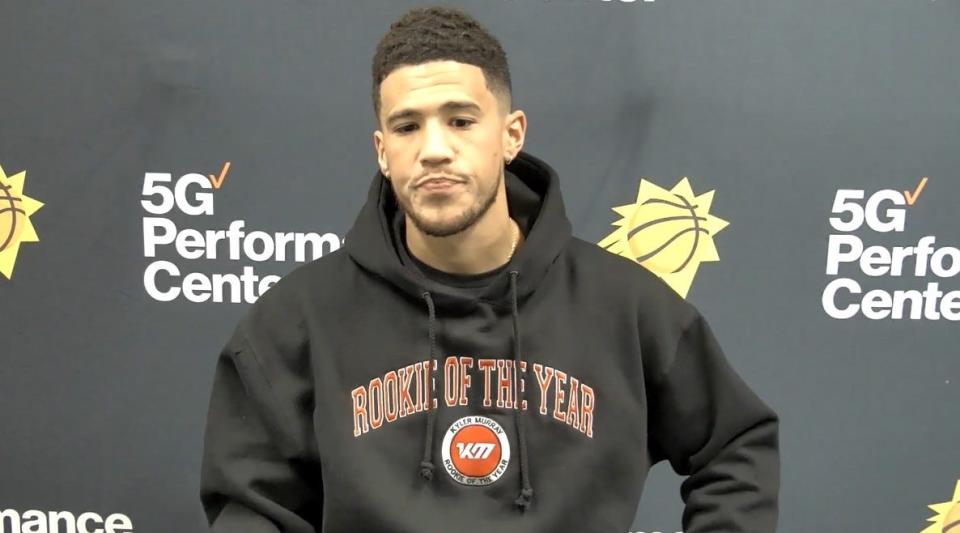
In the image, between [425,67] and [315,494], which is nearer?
[425,67]

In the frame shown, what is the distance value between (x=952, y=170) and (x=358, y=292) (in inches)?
35.7

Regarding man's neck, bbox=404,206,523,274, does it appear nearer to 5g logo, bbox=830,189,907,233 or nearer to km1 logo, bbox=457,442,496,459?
km1 logo, bbox=457,442,496,459

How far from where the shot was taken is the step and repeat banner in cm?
113

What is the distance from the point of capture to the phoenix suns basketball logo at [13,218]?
121cm

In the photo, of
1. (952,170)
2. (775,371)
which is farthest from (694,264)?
(952,170)

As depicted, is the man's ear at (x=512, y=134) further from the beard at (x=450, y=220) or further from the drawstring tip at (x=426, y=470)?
the drawstring tip at (x=426, y=470)

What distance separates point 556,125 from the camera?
116 cm

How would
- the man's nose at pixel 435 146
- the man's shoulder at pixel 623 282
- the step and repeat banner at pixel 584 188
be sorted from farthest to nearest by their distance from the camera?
the step and repeat banner at pixel 584 188, the man's shoulder at pixel 623 282, the man's nose at pixel 435 146

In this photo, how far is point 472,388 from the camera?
2.76 ft

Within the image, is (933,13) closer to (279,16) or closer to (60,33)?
(279,16)

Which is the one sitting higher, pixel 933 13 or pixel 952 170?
pixel 933 13

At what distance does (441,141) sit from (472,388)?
27cm

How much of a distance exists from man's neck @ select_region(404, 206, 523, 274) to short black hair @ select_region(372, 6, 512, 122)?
13 centimetres

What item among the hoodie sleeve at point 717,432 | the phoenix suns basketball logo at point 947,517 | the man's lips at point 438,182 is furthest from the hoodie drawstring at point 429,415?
the phoenix suns basketball logo at point 947,517
